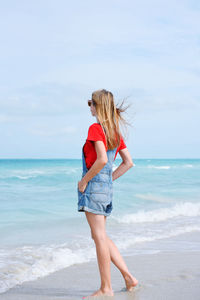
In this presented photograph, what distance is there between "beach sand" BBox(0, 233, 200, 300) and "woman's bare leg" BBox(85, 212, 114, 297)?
0.44ft

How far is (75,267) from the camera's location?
4648mm

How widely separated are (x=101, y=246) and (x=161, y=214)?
6326 millimetres

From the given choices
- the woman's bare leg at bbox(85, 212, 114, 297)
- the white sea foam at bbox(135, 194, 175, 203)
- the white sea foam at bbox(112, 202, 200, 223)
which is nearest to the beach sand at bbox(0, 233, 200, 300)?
the woman's bare leg at bbox(85, 212, 114, 297)

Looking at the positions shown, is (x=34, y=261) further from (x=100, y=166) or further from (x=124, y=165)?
(x=100, y=166)

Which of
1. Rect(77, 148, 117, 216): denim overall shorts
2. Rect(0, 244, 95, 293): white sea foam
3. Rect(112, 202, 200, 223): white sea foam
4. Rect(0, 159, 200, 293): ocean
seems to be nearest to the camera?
Rect(77, 148, 117, 216): denim overall shorts

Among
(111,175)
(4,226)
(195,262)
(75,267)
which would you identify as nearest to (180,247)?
(195,262)

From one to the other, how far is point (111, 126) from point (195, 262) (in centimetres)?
235

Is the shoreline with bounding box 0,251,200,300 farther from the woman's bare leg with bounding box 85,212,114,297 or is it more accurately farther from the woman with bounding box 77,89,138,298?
the woman with bounding box 77,89,138,298

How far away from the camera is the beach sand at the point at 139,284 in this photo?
3.53 m

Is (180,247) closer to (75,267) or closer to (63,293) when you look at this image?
(75,267)

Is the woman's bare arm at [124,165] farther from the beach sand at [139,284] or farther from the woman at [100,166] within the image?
the beach sand at [139,284]

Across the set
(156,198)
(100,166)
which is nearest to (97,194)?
(100,166)

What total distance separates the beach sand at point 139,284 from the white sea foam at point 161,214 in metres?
3.57

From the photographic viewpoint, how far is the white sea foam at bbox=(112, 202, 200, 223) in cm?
863
